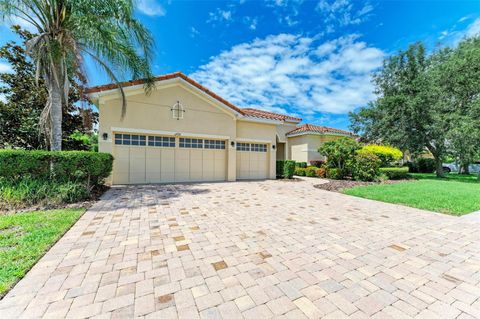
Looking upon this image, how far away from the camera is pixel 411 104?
1680 centimetres

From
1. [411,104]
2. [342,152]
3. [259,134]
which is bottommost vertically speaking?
[342,152]

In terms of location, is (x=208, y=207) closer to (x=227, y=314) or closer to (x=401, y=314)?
(x=227, y=314)

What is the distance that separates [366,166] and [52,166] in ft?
57.0

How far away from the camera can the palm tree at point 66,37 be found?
7152mm

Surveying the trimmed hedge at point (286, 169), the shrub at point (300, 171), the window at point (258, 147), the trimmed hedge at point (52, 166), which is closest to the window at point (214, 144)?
the window at point (258, 147)

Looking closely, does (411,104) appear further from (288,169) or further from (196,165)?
(196,165)

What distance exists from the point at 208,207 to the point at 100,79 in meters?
7.87

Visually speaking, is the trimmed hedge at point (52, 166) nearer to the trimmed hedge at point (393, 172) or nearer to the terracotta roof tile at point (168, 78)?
the terracotta roof tile at point (168, 78)

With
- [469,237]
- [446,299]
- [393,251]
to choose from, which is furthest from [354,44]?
[446,299]

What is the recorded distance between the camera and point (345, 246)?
384 cm

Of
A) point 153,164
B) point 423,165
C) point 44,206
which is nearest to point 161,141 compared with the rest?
point 153,164

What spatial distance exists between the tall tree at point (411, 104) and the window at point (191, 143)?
1807 centimetres

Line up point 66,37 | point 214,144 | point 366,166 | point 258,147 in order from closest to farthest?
point 66,37, point 214,144, point 366,166, point 258,147

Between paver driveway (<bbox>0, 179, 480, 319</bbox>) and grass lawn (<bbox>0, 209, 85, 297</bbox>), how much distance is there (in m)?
0.17
